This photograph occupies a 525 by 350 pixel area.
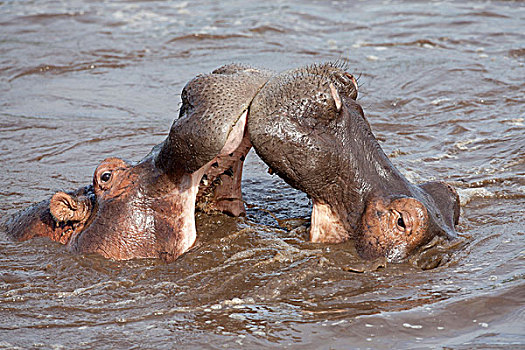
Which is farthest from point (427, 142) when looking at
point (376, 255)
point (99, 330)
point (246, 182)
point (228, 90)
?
point (99, 330)

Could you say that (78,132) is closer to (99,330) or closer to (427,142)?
(427,142)

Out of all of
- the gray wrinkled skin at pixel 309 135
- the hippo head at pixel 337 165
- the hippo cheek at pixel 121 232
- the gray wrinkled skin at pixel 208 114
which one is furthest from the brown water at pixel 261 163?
the gray wrinkled skin at pixel 208 114

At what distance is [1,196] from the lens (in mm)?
6398

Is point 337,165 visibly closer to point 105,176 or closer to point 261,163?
point 105,176

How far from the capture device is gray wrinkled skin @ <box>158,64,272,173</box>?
3.90 m

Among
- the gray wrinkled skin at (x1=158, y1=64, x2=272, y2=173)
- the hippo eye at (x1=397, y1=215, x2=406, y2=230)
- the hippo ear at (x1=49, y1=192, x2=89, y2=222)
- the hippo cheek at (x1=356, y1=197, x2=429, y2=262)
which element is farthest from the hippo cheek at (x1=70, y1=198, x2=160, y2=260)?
the hippo eye at (x1=397, y1=215, x2=406, y2=230)

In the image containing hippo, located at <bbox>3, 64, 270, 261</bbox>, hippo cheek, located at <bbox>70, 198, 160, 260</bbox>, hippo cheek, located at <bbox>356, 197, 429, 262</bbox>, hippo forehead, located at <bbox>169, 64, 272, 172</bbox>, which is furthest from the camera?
hippo cheek, located at <bbox>70, 198, 160, 260</bbox>

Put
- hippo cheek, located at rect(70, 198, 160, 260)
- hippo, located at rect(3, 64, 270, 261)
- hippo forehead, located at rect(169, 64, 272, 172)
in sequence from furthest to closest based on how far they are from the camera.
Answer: hippo cheek, located at rect(70, 198, 160, 260), hippo, located at rect(3, 64, 270, 261), hippo forehead, located at rect(169, 64, 272, 172)

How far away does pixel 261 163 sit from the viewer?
7117 millimetres

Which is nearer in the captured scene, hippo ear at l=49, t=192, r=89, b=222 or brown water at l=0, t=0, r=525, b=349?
brown water at l=0, t=0, r=525, b=349

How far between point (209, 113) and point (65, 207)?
1.37 metres

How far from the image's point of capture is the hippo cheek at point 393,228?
13.7ft

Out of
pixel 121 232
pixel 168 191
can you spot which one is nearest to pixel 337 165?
pixel 168 191

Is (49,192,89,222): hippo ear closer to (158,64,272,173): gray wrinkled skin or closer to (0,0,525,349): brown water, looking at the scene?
(0,0,525,349): brown water
